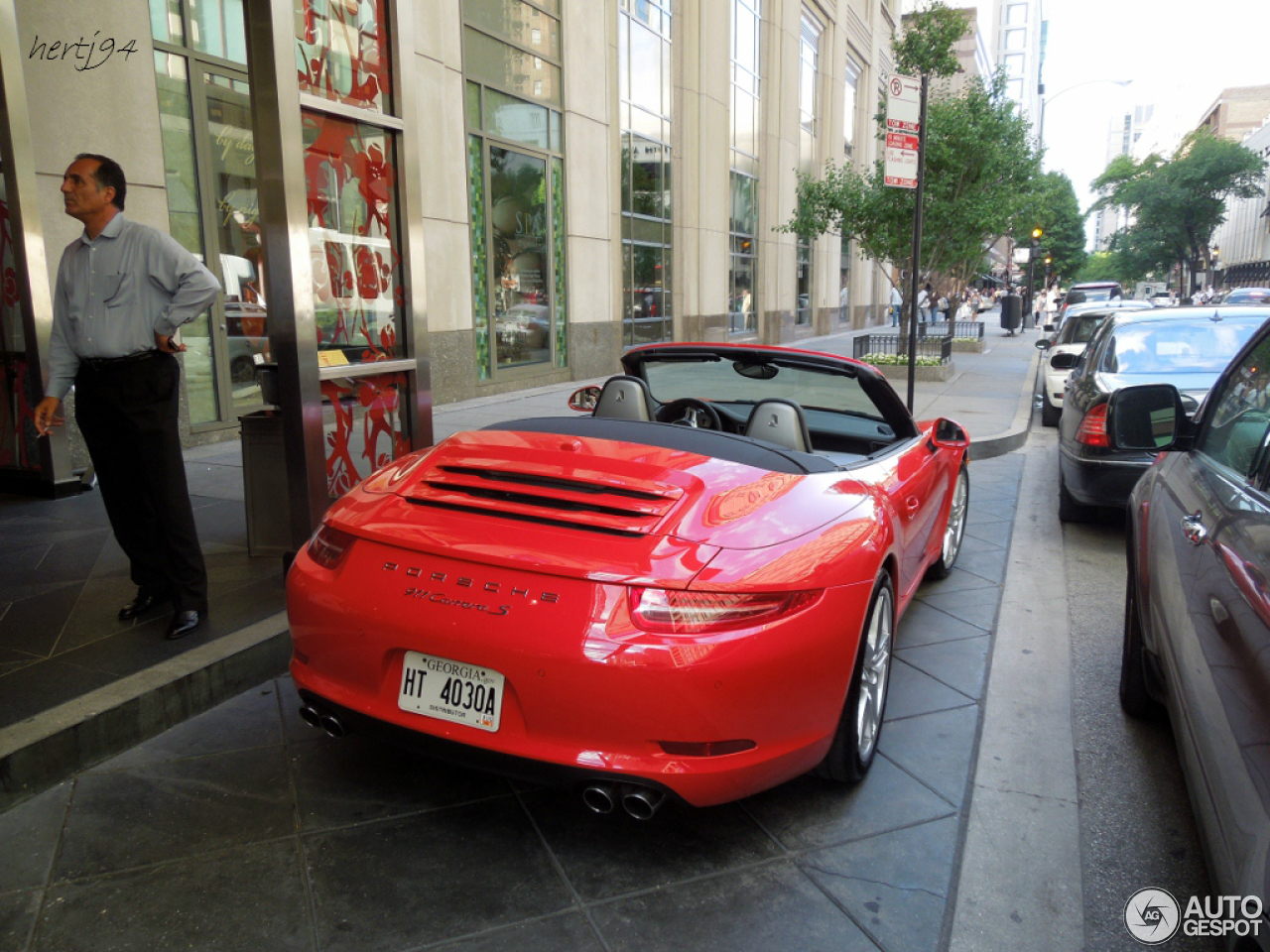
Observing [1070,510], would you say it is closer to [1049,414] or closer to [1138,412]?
[1138,412]

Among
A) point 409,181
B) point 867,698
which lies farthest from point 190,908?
point 409,181

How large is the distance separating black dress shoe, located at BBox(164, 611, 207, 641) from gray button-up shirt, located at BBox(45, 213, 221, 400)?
104cm

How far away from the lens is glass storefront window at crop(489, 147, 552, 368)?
13.3 metres

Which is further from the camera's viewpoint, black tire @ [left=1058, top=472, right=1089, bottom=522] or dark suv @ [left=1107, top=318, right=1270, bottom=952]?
black tire @ [left=1058, top=472, right=1089, bottom=522]

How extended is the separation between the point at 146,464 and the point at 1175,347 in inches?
293

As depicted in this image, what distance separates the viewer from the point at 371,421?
534cm

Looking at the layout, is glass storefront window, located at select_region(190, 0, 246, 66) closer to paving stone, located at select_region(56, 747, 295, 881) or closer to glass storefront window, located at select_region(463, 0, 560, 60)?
glass storefront window, located at select_region(463, 0, 560, 60)

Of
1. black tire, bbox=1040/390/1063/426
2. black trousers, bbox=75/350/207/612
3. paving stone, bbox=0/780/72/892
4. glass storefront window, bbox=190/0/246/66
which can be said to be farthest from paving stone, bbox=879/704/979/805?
black tire, bbox=1040/390/1063/426

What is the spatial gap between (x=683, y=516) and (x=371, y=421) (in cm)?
327

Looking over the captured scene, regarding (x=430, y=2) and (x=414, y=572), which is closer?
(x=414, y=572)

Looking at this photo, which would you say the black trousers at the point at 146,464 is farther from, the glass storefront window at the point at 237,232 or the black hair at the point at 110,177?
the glass storefront window at the point at 237,232

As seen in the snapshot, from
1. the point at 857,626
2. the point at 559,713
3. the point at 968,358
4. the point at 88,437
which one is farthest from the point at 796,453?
the point at 968,358

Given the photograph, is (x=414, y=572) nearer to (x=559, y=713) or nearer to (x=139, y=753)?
(x=559, y=713)

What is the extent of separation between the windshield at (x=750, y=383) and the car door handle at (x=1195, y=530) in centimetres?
148
